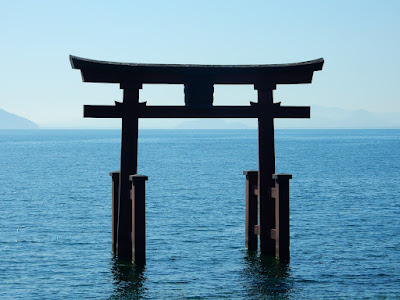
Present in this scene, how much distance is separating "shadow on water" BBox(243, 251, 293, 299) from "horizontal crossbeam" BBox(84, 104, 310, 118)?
353cm

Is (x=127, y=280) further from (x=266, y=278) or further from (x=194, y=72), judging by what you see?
(x=194, y=72)

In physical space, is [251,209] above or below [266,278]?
above

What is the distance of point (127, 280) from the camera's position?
52.2 feet

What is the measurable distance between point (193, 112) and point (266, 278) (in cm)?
425

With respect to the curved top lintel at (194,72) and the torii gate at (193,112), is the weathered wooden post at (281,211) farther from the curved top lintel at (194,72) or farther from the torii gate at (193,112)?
the curved top lintel at (194,72)

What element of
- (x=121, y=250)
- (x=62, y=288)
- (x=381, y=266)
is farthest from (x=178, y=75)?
(x=381, y=266)

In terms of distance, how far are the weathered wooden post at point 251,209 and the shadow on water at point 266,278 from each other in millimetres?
433

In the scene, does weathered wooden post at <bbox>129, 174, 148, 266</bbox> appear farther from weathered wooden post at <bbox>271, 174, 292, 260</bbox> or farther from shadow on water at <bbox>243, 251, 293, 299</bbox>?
weathered wooden post at <bbox>271, 174, 292, 260</bbox>

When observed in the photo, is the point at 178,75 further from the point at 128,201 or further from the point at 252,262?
the point at 252,262

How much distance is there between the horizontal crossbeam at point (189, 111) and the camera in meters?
16.0

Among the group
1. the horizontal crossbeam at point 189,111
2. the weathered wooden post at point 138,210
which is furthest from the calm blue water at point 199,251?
the horizontal crossbeam at point 189,111

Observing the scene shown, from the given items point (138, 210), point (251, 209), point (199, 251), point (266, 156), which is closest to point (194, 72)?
point (266, 156)

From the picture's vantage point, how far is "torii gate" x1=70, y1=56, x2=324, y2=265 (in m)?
16.0

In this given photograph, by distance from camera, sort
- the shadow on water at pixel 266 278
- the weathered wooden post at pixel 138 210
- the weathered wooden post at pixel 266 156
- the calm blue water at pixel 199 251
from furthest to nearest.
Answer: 1. the weathered wooden post at pixel 266 156
2. the weathered wooden post at pixel 138 210
3. the calm blue water at pixel 199 251
4. the shadow on water at pixel 266 278
